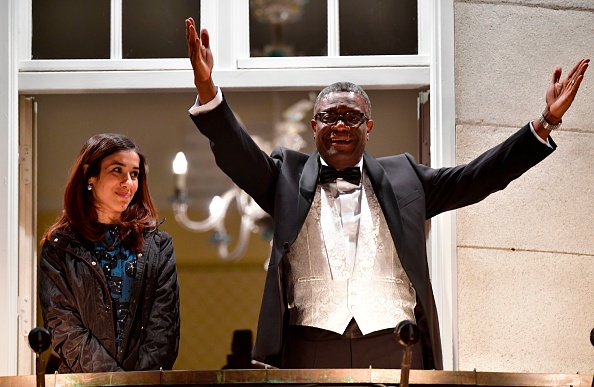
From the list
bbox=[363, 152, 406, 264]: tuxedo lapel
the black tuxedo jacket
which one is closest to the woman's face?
the black tuxedo jacket

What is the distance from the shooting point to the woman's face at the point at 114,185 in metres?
4.02

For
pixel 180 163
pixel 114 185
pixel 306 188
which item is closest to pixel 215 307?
pixel 180 163

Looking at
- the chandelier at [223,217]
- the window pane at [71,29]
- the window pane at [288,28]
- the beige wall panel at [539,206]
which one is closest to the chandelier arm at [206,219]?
the chandelier at [223,217]

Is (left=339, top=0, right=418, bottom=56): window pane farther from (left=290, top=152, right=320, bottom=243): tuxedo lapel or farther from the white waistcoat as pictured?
the white waistcoat

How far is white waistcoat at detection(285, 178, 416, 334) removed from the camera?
149 inches

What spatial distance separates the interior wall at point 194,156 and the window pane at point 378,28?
198mm

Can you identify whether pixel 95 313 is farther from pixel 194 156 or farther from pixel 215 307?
pixel 215 307

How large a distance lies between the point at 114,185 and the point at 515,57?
1846mm

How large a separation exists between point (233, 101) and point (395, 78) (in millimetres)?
747

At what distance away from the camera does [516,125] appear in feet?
15.6

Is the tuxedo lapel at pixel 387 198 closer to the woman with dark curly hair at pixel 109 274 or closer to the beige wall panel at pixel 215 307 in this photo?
the woman with dark curly hair at pixel 109 274

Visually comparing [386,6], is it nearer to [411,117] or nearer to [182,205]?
[411,117]

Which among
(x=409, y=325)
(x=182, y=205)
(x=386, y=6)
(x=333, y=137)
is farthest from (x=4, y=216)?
(x=409, y=325)

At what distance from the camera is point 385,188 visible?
3986 mm
